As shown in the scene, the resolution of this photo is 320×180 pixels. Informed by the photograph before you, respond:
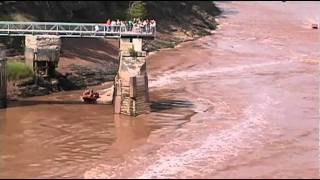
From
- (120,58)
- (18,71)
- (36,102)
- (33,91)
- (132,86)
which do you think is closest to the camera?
(132,86)

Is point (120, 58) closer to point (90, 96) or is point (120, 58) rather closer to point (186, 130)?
point (90, 96)

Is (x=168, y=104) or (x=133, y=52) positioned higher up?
(x=133, y=52)

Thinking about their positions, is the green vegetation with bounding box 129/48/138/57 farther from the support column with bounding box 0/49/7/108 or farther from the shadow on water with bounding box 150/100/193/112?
the support column with bounding box 0/49/7/108

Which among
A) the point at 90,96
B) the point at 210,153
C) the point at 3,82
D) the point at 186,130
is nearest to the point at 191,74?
the point at 90,96

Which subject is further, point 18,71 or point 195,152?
point 18,71

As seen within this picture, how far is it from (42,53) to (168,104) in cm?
924

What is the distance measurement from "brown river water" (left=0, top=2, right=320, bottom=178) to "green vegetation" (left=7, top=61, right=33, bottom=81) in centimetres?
204

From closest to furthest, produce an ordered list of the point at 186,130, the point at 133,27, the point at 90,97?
the point at 186,130 → the point at 133,27 → the point at 90,97

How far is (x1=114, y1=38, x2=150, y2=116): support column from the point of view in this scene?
40156 millimetres

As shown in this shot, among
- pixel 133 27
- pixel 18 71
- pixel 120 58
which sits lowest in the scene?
pixel 18 71

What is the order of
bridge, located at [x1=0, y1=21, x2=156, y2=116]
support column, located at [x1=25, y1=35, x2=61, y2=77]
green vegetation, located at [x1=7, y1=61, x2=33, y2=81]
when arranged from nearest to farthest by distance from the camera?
bridge, located at [x1=0, y1=21, x2=156, y2=116] < support column, located at [x1=25, y1=35, x2=61, y2=77] < green vegetation, located at [x1=7, y1=61, x2=33, y2=81]

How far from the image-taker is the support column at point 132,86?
4016 centimetres

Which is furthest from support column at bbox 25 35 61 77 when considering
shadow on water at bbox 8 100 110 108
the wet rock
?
shadow on water at bbox 8 100 110 108

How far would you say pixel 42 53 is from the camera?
4484 centimetres
